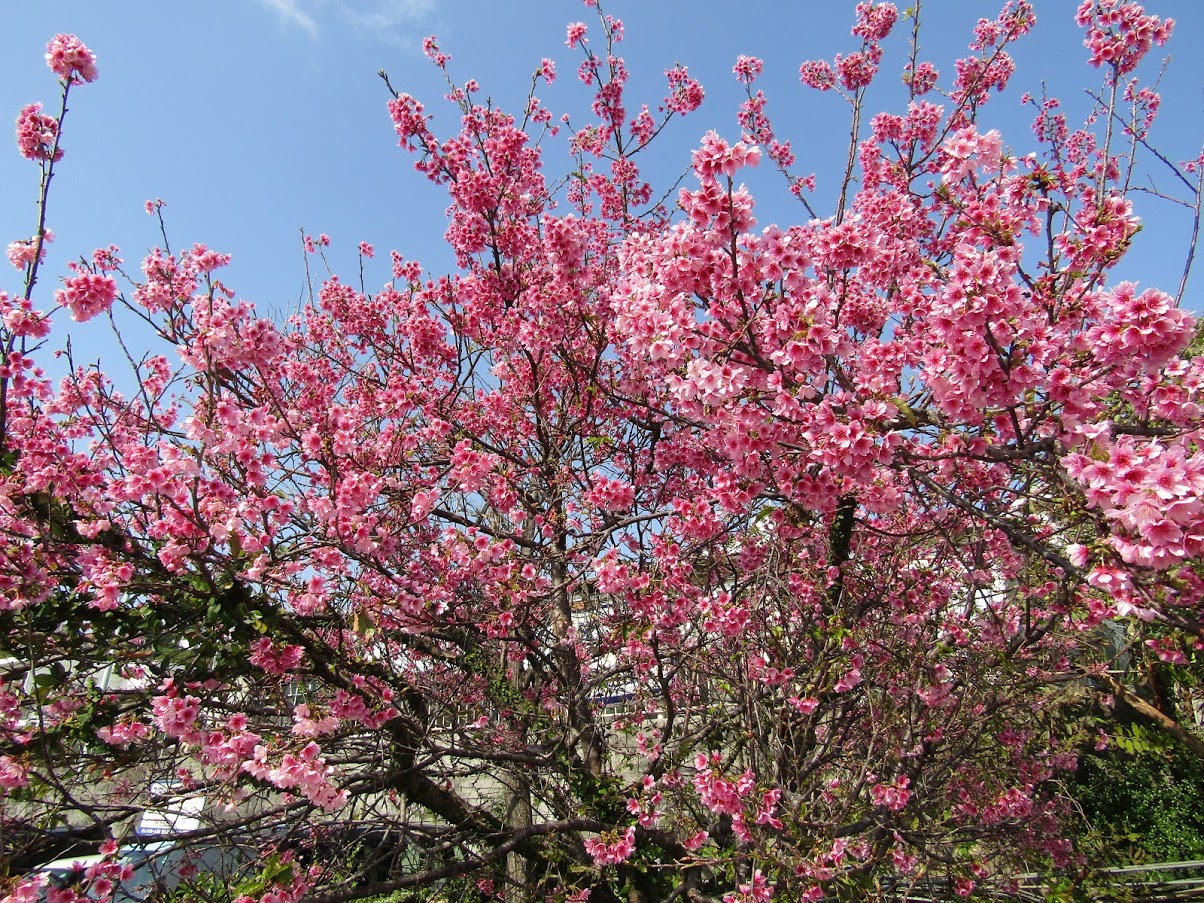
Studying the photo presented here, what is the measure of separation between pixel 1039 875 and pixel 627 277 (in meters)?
5.08

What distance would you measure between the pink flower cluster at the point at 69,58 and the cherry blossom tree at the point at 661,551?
4 cm

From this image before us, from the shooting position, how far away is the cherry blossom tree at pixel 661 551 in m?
2.68

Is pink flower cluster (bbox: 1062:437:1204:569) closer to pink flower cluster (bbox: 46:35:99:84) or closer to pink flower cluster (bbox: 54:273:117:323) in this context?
pink flower cluster (bbox: 54:273:117:323)

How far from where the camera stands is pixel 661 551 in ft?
13.6

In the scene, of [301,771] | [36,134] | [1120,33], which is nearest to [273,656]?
[301,771]

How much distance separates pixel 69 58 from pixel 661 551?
14.7ft

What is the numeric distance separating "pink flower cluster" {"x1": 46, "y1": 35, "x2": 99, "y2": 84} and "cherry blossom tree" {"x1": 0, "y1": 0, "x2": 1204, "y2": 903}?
42 millimetres

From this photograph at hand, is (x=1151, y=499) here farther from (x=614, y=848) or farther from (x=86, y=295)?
(x=86, y=295)

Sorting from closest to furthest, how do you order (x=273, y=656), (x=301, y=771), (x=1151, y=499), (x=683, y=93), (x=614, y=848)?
(x=1151, y=499) < (x=301, y=771) < (x=273, y=656) < (x=614, y=848) < (x=683, y=93)

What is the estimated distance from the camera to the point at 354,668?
370 centimetres

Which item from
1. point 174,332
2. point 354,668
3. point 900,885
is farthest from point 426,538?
point 900,885

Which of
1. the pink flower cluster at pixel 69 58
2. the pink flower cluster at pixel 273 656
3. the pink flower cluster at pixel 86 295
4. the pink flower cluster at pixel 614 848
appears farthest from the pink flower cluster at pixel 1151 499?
the pink flower cluster at pixel 69 58

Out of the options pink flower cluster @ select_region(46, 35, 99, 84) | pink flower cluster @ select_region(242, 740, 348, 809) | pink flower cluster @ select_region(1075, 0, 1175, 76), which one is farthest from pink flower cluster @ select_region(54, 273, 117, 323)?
pink flower cluster @ select_region(1075, 0, 1175, 76)

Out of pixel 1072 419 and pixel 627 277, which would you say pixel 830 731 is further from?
pixel 627 277
